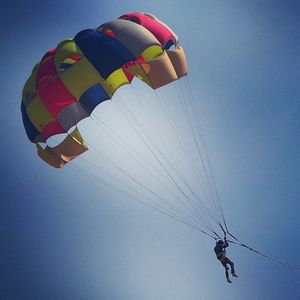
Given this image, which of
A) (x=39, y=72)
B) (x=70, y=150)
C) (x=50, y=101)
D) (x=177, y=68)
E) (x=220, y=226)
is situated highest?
(x=39, y=72)

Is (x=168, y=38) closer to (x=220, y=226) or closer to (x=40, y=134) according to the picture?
(x=40, y=134)

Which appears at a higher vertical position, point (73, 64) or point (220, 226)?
point (73, 64)

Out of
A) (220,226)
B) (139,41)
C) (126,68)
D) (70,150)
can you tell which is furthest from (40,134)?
(220,226)

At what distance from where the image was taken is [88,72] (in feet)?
53.4

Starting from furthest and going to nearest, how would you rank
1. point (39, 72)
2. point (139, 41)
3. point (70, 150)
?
1. point (70, 150)
2. point (39, 72)
3. point (139, 41)

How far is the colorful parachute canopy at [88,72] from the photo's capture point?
53.1ft

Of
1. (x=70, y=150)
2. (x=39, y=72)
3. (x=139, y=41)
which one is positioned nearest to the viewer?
(x=139, y=41)

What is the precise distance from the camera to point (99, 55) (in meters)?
16.1

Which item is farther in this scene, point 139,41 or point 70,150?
point 70,150

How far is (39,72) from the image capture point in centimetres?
1717

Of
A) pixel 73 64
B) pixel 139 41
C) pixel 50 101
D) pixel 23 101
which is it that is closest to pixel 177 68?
pixel 139 41

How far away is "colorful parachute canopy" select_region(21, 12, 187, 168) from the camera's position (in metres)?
16.2

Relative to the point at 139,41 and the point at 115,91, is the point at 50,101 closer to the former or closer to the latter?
the point at 115,91

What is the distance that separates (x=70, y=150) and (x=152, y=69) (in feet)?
16.5
